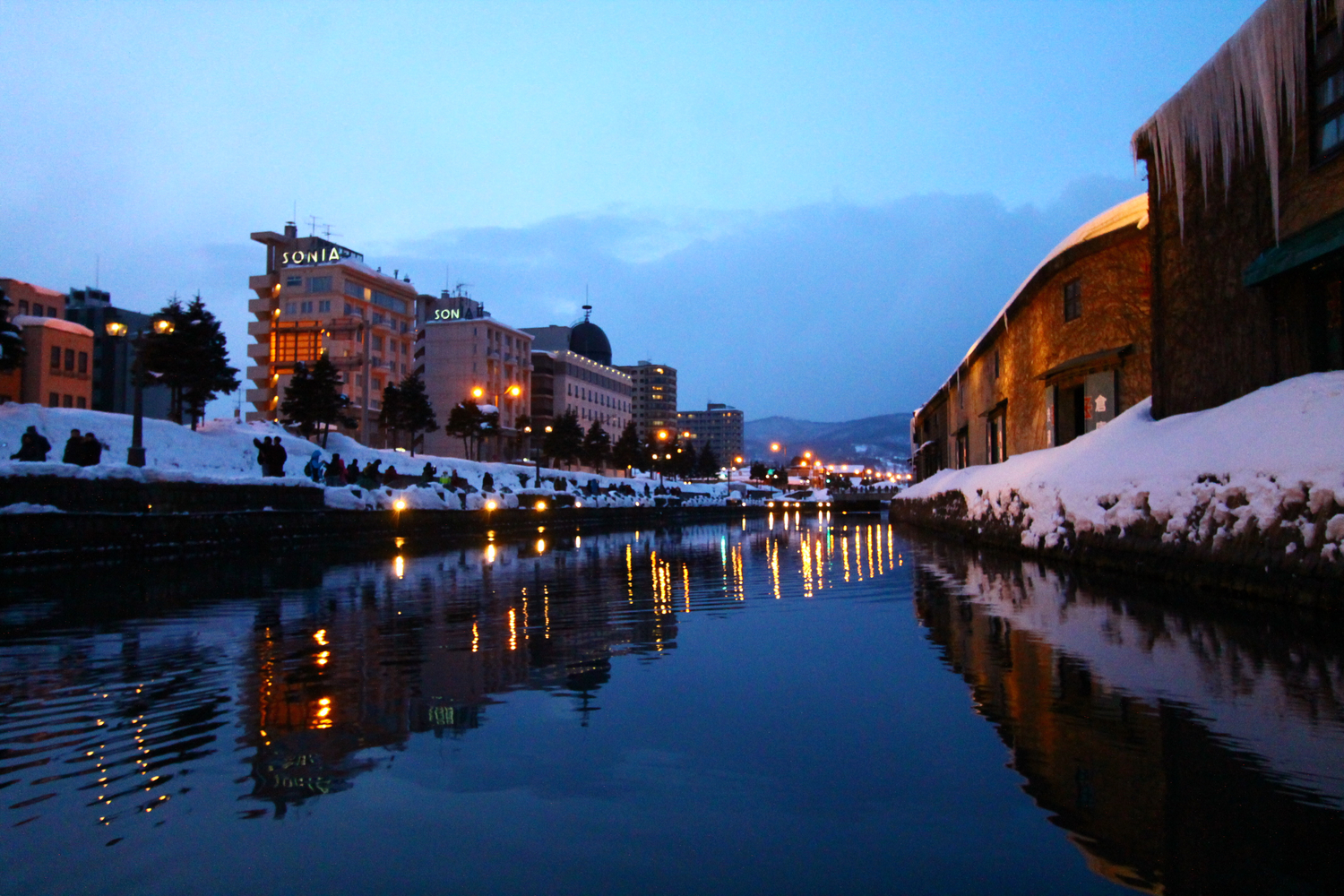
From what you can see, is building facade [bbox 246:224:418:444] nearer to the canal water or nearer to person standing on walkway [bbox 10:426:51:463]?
person standing on walkway [bbox 10:426:51:463]

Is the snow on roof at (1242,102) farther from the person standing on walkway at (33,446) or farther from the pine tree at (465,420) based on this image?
the pine tree at (465,420)

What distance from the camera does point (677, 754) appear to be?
425 cm

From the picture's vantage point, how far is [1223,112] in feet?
50.4

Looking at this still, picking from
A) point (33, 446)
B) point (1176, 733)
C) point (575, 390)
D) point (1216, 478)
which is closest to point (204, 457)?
point (33, 446)

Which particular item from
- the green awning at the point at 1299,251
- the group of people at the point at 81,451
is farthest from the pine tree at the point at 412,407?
the green awning at the point at 1299,251

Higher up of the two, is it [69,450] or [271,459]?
[271,459]

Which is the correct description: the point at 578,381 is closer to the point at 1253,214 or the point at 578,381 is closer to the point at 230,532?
the point at 230,532

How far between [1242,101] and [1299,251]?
3436mm

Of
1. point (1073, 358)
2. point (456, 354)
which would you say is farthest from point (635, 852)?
point (456, 354)

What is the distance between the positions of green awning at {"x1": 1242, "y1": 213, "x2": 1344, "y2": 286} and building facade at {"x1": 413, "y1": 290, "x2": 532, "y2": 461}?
90683 millimetres

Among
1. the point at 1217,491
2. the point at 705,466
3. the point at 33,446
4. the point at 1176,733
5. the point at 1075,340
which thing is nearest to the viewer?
the point at 1176,733

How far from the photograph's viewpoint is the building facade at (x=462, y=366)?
342ft

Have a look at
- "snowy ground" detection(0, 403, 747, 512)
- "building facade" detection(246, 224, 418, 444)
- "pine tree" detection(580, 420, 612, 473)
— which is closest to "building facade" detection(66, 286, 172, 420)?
"building facade" detection(246, 224, 418, 444)

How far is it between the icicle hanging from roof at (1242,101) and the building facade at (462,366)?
3469 inches
